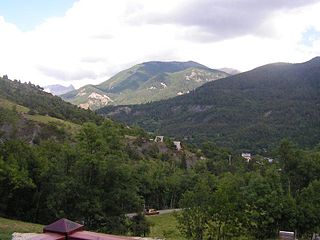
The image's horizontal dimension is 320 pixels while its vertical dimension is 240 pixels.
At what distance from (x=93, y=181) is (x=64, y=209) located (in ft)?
10.2

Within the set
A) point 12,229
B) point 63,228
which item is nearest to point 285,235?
point 12,229

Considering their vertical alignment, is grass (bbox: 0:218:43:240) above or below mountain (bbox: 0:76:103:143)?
below

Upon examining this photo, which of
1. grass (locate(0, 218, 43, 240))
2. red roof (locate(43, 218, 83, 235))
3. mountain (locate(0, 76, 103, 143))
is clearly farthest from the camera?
mountain (locate(0, 76, 103, 143))

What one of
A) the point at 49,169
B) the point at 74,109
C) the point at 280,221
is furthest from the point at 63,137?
the point at 280,221

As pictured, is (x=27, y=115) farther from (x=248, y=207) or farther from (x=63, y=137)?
(x=248, y=207)

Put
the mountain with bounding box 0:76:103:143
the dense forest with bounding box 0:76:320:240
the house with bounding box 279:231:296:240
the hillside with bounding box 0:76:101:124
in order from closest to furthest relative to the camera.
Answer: the dense forest with bounding box 0:76:320:240 < the house with bounding box 279:231:296:240 < the mountain with bounding box 0:76:103:143 < the hillside with bounding box 0:76:101:124

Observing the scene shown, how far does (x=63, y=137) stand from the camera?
118m

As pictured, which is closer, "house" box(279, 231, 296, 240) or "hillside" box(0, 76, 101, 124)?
"house" box(279, 231, 296, 240)

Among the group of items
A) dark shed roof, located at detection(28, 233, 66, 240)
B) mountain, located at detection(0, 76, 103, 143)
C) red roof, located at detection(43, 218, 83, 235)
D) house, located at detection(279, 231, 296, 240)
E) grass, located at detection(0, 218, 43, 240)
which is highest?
mountain, located at detection(0, 76, 103, 143)

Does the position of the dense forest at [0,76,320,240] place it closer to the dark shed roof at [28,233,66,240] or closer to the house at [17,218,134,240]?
the house at [17,218,134,240]

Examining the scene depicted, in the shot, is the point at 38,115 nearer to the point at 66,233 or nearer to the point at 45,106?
the point at 45,106

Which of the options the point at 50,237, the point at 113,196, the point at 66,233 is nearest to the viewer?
the point at 50,237

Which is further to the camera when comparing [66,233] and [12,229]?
[12,229]

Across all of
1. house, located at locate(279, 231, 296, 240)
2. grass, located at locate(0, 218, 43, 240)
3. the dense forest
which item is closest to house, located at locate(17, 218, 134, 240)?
grass, located at locate(0, 218, 43, 240)
